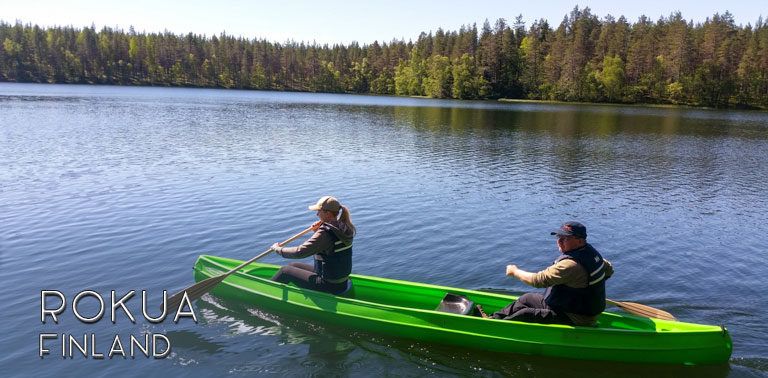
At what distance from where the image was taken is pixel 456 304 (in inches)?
398

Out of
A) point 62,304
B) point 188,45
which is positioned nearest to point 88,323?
point 62,304

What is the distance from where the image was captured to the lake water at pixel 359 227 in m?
9.58

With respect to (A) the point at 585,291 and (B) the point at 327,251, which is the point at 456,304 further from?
(B) the point at 327,251

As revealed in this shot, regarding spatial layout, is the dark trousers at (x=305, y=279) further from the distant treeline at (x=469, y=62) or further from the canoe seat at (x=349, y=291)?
the distant treeline at (x=469, y=62)

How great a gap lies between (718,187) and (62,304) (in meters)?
28.5

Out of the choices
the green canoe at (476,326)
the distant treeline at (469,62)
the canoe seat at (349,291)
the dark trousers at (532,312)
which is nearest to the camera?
the green canoe at (476,326)

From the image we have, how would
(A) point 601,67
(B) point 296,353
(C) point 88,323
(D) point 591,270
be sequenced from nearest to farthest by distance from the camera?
1. (D) point 591,270
2. (B) point 296,353
3. (C) point 88,323
4. (A) point 601,67

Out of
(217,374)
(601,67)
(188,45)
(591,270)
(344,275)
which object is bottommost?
(217,374)

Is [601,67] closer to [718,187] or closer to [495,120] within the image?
[495,120]

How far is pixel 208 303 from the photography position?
38.0 ft

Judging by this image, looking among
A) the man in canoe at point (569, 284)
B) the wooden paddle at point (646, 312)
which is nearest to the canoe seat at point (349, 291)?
the man in canoe at point (569, 284)

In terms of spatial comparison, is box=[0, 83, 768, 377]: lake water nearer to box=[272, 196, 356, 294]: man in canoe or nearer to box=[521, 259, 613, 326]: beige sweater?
box=[272, 196, 356, 294]: man in canoe

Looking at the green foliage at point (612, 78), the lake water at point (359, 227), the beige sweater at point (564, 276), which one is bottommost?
the lake water at point (359, 227)

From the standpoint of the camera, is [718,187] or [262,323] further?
[718,187]
